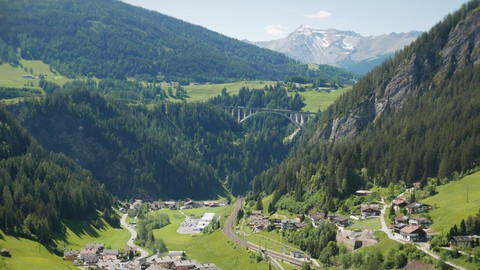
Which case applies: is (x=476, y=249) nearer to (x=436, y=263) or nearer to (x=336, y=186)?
(x=436, y=263)

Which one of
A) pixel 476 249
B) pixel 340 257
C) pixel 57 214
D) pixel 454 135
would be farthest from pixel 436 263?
pixel 57 214

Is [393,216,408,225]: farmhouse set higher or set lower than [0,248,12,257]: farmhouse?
higher

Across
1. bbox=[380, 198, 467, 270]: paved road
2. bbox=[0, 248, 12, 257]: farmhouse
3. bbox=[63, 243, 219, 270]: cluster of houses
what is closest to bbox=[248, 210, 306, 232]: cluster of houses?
bbox=[63, 243, 219, 270]: cluster of houses

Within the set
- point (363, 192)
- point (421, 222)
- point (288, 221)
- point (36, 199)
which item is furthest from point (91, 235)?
point (421, 222)

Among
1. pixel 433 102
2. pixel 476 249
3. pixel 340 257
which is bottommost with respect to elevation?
pixel 340 257

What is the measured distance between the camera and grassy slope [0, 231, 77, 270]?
120875 mm

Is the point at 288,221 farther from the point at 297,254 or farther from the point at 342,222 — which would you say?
the point at 297,254

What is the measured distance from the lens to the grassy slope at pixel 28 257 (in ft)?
397

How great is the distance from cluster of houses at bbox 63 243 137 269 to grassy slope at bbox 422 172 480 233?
6558cm

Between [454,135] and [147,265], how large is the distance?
77.4 m

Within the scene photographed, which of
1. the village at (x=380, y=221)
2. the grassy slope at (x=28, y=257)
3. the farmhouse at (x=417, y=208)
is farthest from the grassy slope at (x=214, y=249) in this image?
the grassy slope at (x=28, y=257)

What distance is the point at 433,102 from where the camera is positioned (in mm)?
199875

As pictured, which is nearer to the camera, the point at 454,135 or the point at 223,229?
the point at 454,135

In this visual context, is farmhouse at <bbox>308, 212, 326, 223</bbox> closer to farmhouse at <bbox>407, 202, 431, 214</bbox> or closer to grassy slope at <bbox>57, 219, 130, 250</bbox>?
farmhouse at <bbox>407, 202, 431, 214</bbox>
